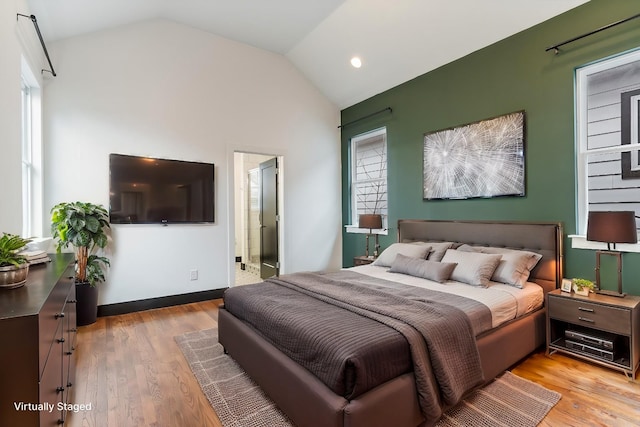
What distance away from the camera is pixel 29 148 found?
3285 mm

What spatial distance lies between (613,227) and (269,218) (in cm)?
440

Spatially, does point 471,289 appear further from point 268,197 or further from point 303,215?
point 268,197

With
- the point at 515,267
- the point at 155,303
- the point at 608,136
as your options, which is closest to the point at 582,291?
the point at 515,267

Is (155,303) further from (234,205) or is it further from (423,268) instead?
(423,268)

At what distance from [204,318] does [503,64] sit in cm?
437

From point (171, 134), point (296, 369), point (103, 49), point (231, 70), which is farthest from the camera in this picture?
point (231, 70)

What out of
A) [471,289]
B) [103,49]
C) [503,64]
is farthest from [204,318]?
[503,64]

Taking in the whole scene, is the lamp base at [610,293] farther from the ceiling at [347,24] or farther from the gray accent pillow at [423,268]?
the ceiling at [347,24]

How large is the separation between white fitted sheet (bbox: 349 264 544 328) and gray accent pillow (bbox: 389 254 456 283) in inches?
2.1

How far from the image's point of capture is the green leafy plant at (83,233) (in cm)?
329

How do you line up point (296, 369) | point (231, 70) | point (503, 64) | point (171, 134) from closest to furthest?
point (296, 369)
point (503, 64)
point (171, 134)
point (231, 70)

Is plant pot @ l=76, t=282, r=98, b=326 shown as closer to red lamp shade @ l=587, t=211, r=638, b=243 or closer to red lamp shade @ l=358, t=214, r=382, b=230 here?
red lamp shade @ l=358, t=214, r=382, b=230

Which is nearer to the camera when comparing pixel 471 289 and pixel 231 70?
pixel 471 289

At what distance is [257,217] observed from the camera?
6.34 metres
